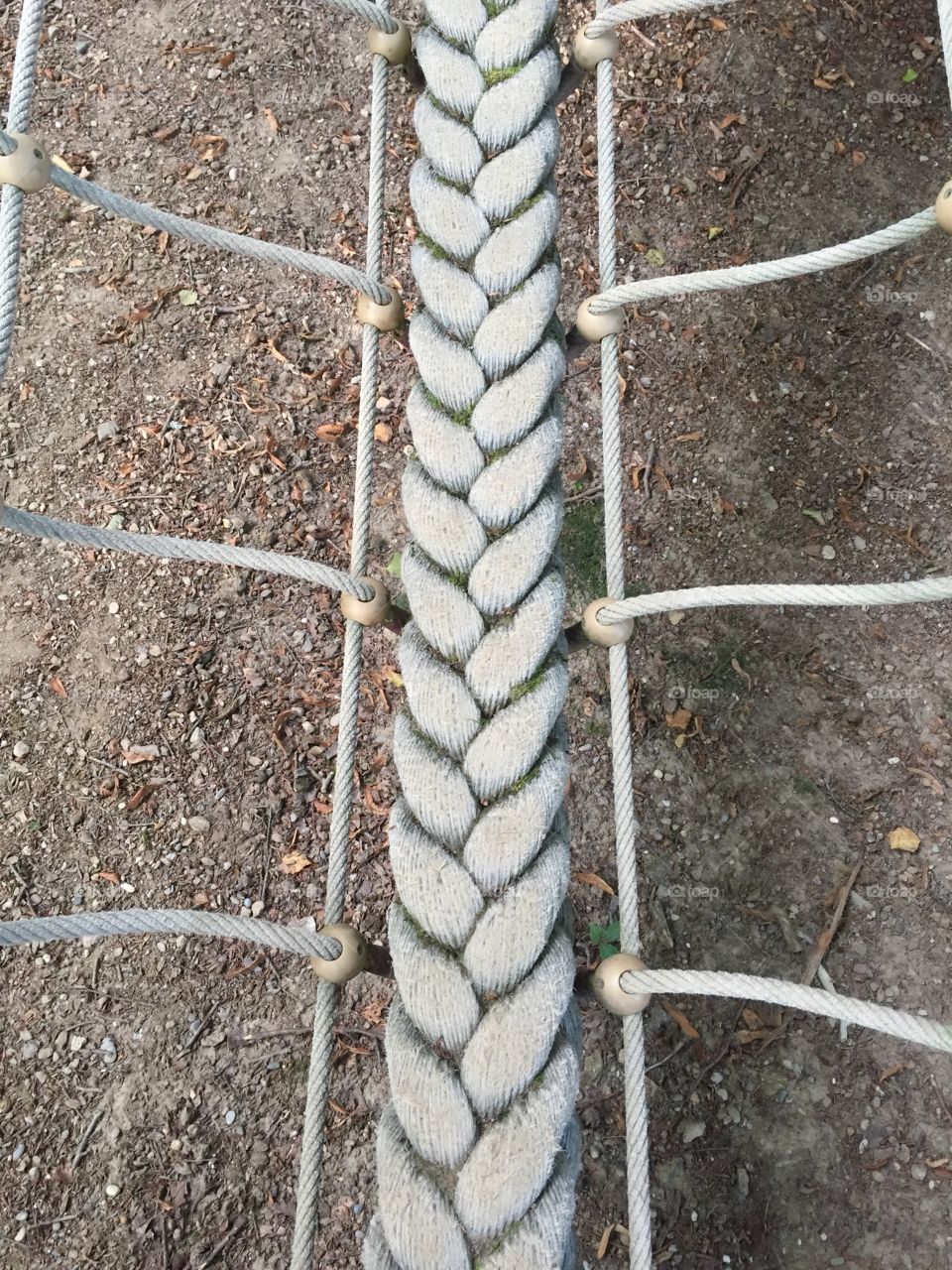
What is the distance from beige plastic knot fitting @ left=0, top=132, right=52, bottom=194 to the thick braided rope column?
32 cm

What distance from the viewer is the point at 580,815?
1.50 meters

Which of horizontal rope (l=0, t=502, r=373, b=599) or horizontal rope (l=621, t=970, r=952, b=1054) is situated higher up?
horizontal rope (l=0, t=502, r=373, b=599)

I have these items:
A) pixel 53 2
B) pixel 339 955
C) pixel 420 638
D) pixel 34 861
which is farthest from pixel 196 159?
pixel 339 955

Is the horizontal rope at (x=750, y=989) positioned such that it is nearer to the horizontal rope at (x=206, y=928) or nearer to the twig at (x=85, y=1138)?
the horizontal rope at (x=206, y=928)

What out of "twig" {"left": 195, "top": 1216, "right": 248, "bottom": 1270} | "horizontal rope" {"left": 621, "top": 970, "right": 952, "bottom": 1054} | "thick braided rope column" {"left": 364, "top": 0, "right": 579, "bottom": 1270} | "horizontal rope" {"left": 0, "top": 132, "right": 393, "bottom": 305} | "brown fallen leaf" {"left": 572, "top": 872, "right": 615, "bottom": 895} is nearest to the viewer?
"thick braided rope column" {"left": 364, "top": 0, "right": 579, "bottom": 1270}

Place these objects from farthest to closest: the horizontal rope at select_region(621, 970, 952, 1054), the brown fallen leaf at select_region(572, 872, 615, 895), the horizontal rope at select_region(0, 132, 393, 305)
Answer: the brown fallen leaf at select_region(572, 872, 615, 895) < the horizontal rope at select_region(0, 132, 393, 305) < the horizontal rope at select_region(621, 970, 952, 1054)

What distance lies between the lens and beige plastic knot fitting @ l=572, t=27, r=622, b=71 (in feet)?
3.55

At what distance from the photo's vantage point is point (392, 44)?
1079mm

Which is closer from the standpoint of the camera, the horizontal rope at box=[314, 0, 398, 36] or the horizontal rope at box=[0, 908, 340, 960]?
the horizontal rope at box=[0, 908, 340, 960]

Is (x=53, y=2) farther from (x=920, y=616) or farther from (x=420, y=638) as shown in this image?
(x=920, y=616)

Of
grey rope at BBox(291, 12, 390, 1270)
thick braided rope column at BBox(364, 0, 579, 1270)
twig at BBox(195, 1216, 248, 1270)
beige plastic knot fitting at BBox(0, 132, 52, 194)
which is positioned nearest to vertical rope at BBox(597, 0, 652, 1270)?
thick braided rope column at BBox(364, 0, 579, 1270)

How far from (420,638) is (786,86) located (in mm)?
1631

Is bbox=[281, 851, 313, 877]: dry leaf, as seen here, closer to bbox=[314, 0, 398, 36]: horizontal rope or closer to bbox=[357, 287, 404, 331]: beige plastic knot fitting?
bbox=[357, 287, 404, 331]: beige plastic knot fitting

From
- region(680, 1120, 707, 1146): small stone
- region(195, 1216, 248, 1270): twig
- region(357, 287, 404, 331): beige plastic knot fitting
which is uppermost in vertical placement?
region(357, 287, 404, 331): beige plastic knot fitting
